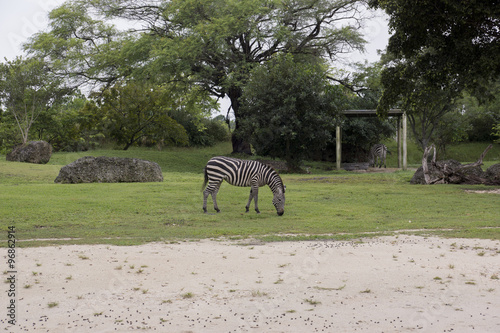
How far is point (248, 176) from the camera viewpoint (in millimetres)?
14016

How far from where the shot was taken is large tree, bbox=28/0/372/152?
33656 millimetres

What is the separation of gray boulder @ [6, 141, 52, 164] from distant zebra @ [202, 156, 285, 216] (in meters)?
21.0

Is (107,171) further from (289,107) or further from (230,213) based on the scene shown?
(289,107)

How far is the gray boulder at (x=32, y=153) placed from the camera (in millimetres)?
31531

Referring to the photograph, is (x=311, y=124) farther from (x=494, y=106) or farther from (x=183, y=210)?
(x=494, y=106)

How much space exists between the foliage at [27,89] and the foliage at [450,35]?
26.6 meters

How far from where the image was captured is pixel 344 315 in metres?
5.44

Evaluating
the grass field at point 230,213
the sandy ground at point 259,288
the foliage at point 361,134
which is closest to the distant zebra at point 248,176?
the grass field at point 230,213

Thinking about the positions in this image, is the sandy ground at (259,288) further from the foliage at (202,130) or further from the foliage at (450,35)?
the foliage at (202,130)

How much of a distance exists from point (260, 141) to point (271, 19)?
9.12 m

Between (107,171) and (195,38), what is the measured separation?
14.5 meters

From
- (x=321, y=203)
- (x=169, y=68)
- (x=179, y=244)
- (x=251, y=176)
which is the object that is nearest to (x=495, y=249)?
(x=179, y=244)

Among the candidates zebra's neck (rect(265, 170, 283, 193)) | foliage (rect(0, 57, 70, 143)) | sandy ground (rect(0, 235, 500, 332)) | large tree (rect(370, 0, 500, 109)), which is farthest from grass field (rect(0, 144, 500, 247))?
foliage (rect(0, 57, 70, 143))

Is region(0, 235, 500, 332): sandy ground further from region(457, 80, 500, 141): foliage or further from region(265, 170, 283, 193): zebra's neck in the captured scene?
region(457, 80, 500, 141): foliage
